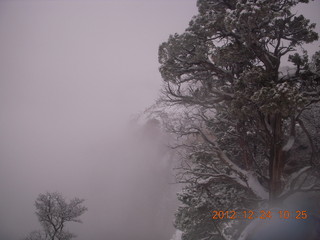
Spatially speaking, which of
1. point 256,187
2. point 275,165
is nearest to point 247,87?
point 275,165

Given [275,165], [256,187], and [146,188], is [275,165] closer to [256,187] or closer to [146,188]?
[256,187]

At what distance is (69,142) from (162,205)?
61.1 m

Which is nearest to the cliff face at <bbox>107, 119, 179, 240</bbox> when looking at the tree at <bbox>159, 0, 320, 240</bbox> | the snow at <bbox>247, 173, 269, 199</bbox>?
the tree at <bbox>159, 0, 320, 240</bbox>

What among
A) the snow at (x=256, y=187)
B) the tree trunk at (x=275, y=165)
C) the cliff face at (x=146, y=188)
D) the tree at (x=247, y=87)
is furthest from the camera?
the cliff face at (x=146, y=188)

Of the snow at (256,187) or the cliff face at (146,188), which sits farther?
the cliff face at (146,188)

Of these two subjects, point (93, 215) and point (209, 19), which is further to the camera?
point (93, 215)

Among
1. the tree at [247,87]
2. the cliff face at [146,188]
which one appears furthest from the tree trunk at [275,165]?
the cliff face at [146,188]

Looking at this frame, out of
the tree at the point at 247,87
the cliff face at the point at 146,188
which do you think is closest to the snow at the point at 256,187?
the tree at the point at 247,87

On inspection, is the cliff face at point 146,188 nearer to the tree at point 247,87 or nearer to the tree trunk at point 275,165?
the tree at point 247,87

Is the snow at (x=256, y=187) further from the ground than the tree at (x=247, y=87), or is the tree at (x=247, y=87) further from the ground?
the tree at (x=247, y=87)

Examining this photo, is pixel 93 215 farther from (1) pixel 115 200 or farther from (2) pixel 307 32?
(2) pixel 307 32

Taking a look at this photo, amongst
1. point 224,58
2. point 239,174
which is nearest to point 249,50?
point 224,58

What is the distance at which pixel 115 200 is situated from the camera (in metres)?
45.5

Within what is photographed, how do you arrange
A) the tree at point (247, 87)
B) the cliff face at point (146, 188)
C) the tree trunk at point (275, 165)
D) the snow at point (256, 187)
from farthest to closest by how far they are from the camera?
the cliff face at point (146, 188) → the snow at point (256, 187) → the tree trunk at point (275, 165) → the tree at point (247, 87)
